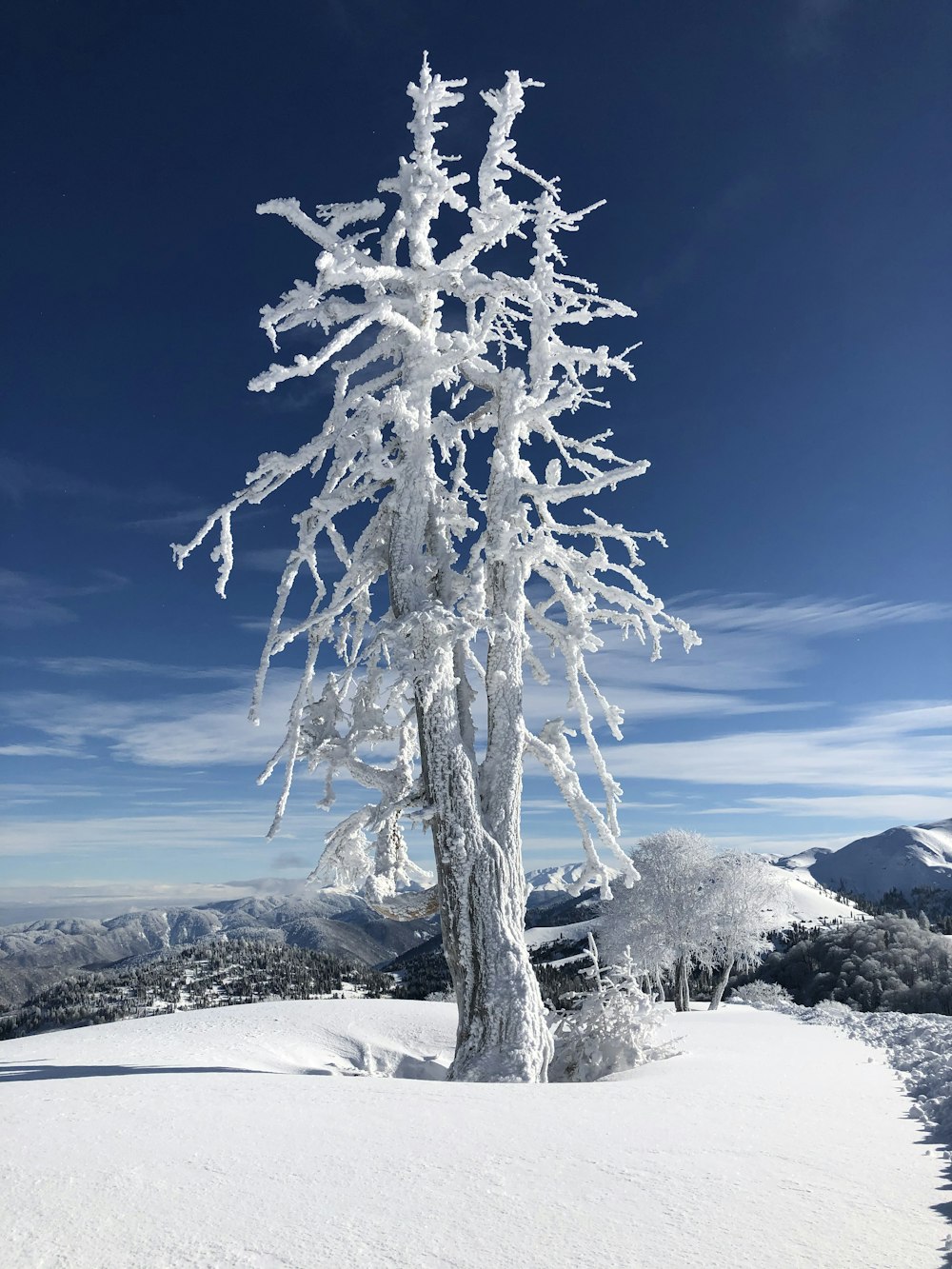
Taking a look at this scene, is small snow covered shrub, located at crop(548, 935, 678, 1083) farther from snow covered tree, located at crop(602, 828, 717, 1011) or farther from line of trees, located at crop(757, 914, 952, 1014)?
line of trees, located at crop(757, 914, 952, 1014)

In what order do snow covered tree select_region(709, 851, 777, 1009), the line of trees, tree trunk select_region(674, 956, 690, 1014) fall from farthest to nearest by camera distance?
1. the line of trees
2. snow covered tree select_region(709, 851, 777, 1009)
3. tree trunk select_region(674, 956, 690, 1014)

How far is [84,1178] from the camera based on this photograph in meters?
3.41

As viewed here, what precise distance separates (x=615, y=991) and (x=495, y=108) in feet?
40.2

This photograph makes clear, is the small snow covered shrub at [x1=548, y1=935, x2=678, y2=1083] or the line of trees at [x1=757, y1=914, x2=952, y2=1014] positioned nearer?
the small snow covered shrub at [x1=548, y1=935, x2=678, y2=1083]

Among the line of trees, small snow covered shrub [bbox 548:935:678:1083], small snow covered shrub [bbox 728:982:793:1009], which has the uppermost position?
small snow covered shrub [bbox 548:935:678:1083]

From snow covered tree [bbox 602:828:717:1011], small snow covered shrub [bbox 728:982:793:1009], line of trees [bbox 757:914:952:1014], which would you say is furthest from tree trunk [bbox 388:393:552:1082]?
line of trees [bbox 757:914:952:1014]

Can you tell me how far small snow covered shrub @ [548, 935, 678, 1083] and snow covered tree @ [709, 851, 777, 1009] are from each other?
104 feet

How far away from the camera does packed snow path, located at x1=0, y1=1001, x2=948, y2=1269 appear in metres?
2.81

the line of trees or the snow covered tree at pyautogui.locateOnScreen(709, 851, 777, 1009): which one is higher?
the snow covered tree at pyautogui.locateOnScreen(709, 851, 777, 1009)

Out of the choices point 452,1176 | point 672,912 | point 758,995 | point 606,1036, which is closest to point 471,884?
point 606,1036

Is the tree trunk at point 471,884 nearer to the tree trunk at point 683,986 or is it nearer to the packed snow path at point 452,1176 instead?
the packed snow path at point 452,1176

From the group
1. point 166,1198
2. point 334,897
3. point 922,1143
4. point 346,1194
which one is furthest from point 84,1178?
point 334,897

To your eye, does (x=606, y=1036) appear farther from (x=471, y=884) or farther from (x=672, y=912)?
(x=672, y=912)

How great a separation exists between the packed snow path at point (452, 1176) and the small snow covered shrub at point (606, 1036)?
308 centimetres
